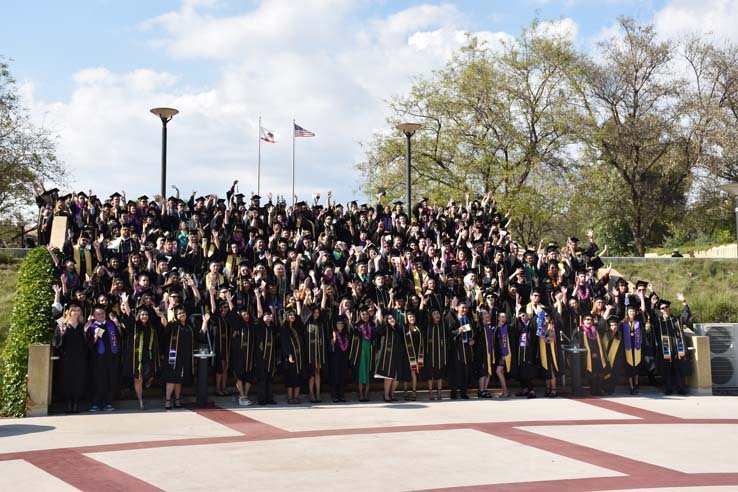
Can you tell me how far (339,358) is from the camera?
10992mm

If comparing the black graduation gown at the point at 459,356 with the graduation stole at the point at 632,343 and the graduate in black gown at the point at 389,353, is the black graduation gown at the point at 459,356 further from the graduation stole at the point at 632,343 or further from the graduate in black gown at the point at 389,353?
the graduation stole at the point at 632,343

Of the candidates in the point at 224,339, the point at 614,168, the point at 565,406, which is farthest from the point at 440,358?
the point at 614,168

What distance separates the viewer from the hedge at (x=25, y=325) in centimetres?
949

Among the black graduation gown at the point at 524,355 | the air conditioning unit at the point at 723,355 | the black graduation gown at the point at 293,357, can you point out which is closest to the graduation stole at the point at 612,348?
the black graduation gown at the point at 524,355

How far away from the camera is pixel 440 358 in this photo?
37.3 feet

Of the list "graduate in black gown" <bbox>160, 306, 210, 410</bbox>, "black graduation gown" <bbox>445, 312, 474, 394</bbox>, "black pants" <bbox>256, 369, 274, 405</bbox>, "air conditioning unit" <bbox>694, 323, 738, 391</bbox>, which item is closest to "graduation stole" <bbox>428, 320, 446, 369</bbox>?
"black graduation gown" <bbox>445, 312, 474, 394</bbox>

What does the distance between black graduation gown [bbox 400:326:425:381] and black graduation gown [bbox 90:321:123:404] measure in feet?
13.2

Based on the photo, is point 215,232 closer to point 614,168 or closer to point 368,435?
point 368,435

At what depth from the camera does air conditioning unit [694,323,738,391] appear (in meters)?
12.7

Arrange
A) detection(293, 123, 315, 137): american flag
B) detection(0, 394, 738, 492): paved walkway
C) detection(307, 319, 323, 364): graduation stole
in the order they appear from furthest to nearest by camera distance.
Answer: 1. detection(293, 123, 315, 137): american flag
2. detection(307, 319, 323, 364): graduation stole
3. detection(0, 394, 738, 492): paved walkway

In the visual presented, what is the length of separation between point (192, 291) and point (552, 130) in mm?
20274

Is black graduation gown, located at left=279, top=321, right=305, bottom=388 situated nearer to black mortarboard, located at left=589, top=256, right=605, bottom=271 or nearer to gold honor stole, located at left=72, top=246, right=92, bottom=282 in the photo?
gold honor stole, located at left=72, top=246, right=92, bottom=282

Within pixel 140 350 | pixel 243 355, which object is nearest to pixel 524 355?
pixel 243 355

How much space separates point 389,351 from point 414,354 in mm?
420
